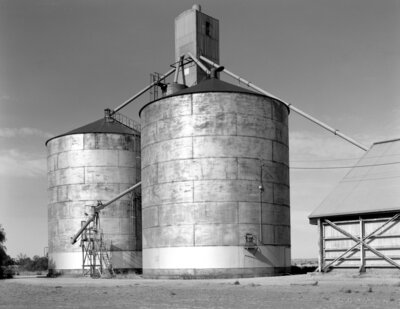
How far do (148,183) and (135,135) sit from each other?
11.3m

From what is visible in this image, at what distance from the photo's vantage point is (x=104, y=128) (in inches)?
1954

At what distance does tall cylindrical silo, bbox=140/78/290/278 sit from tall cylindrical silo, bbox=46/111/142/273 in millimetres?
8742

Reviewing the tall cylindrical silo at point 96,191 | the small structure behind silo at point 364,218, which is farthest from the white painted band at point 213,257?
the tall cylindrical silo at point 96,191

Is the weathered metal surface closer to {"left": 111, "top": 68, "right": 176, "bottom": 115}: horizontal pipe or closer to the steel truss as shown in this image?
{"left": 111, "top": 68, "right": 176, "bottom": 115}: horizontal pipe

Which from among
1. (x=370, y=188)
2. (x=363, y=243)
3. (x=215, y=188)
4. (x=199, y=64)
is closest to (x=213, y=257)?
(x=215, y=188)

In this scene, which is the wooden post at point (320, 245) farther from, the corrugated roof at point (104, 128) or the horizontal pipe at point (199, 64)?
the corrugated roof at point (104, 128)

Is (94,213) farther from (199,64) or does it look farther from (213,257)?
(199,64)

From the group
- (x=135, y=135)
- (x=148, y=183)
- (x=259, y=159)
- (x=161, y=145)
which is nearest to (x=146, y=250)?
(x=148, y=183)

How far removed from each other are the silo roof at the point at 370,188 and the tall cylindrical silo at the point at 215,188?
498 centimetres

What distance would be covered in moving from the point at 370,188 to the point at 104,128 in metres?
25.2

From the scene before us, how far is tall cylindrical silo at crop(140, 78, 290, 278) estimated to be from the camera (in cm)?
3597

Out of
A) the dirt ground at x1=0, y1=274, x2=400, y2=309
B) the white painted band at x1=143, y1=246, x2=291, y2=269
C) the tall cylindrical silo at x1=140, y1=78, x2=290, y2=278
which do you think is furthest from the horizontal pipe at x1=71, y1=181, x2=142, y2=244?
the dirt ground at x1=0, y1=274, x2=400, y2=309

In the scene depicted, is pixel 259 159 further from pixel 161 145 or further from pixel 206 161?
pixel 161 145

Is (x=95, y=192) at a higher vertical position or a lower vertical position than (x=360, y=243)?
higher
